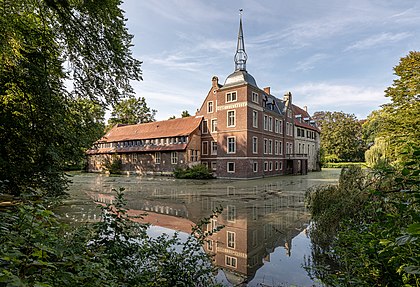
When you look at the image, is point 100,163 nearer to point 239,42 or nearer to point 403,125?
point 239,42

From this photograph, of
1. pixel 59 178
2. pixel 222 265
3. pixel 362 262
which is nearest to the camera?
pixel 362 262

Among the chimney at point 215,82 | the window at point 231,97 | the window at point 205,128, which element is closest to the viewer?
the window at point 231,97

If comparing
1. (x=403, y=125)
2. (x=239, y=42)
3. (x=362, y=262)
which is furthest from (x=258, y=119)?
(x=362, y=262)

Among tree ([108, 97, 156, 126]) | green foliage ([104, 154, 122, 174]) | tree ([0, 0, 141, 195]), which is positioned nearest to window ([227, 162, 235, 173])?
green foliage ([104, 154, 122, 174])

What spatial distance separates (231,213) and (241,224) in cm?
168

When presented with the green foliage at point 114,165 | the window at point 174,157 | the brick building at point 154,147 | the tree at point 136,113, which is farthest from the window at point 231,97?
the tree at point 136,113

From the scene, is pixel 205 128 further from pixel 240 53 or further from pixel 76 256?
pixel 76 256

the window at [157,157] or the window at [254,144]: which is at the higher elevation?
the window at [254,144]

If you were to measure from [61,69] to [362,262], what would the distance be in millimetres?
7678

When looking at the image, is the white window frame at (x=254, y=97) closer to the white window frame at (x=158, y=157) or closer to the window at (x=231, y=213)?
the white window frame at (x=158, y=157)

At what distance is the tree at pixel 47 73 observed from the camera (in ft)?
18.9

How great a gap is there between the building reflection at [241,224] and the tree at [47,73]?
3.90 metres

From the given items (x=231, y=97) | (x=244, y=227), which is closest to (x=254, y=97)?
(x=231, y=97)

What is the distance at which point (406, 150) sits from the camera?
2121 mm
